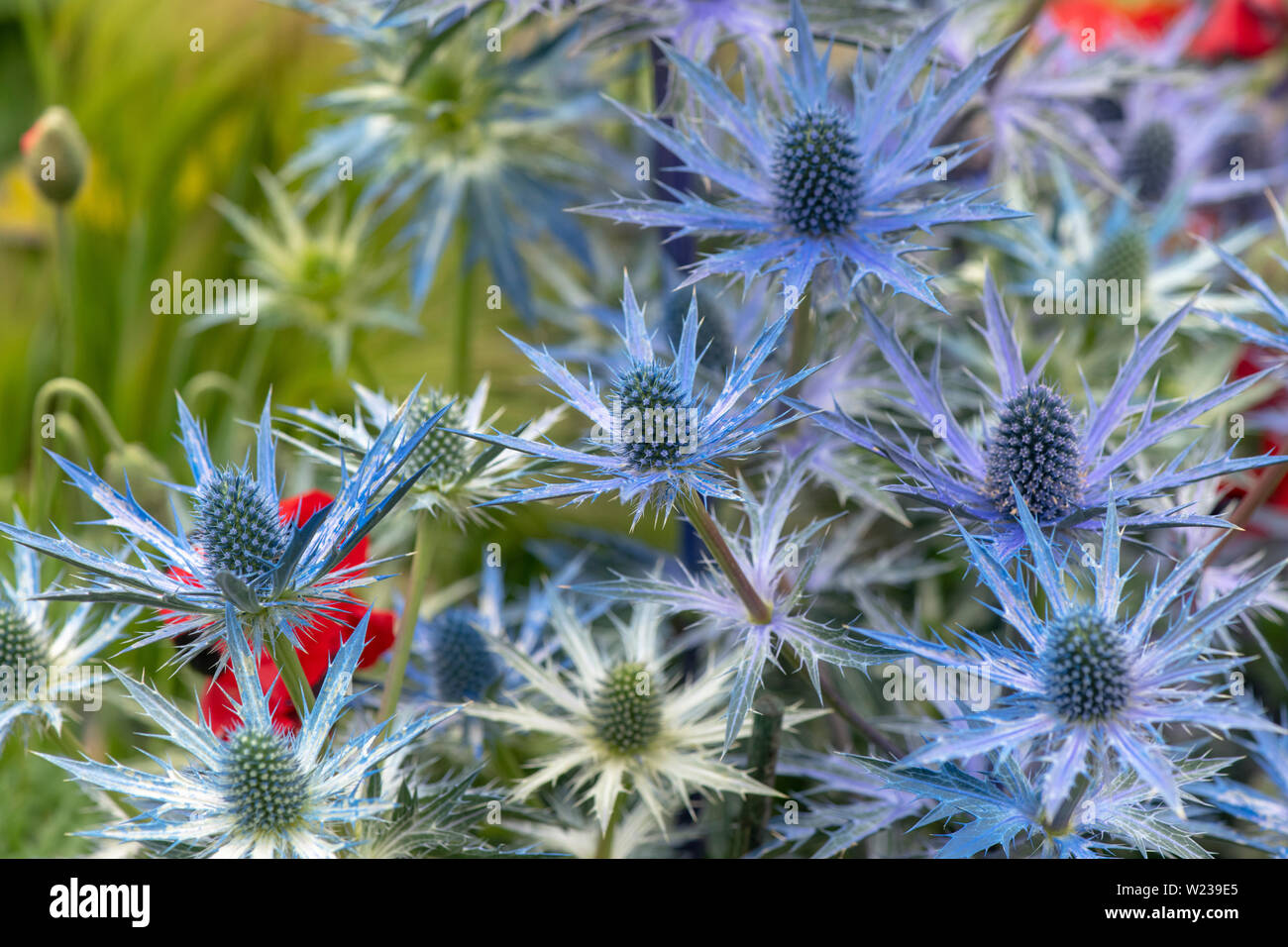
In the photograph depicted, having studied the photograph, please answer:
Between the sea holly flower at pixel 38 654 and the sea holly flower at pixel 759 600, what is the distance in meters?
0.33

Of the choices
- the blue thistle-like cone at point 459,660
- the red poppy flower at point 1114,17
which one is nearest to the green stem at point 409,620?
the blue thistle-like cone at point 459,660

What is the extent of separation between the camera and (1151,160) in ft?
3.93

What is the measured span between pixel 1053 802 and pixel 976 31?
0.87 m

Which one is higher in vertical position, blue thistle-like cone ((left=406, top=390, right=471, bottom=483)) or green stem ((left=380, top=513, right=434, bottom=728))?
blue thistle-like cone ((left=406, top=390, right=471, bottom=483))

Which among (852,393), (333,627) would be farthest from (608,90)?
(333,627)

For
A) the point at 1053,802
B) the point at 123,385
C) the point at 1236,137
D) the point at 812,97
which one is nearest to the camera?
the point at 1053,802

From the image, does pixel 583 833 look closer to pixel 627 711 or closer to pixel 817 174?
pixel 627 711

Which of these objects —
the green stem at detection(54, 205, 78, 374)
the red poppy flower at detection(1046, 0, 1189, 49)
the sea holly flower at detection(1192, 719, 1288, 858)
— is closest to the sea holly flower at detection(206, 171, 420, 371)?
the green stem at detection(54, 205, 78, 374)

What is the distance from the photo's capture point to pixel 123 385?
113cm

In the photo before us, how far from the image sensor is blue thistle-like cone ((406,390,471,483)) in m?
0.68

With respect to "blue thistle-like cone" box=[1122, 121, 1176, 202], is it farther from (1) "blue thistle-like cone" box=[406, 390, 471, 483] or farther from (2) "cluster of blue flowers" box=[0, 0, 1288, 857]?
(1) "blue thistle-like cone" box=[406, 390, 471, 483]

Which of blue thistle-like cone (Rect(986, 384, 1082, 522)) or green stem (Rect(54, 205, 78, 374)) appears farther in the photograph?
green stem (Rect(54, 205, 78, 374))

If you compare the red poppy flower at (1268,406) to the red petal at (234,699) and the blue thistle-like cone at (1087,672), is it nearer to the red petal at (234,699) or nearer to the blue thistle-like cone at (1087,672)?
the blue thistle-like cone at (1087,672)
